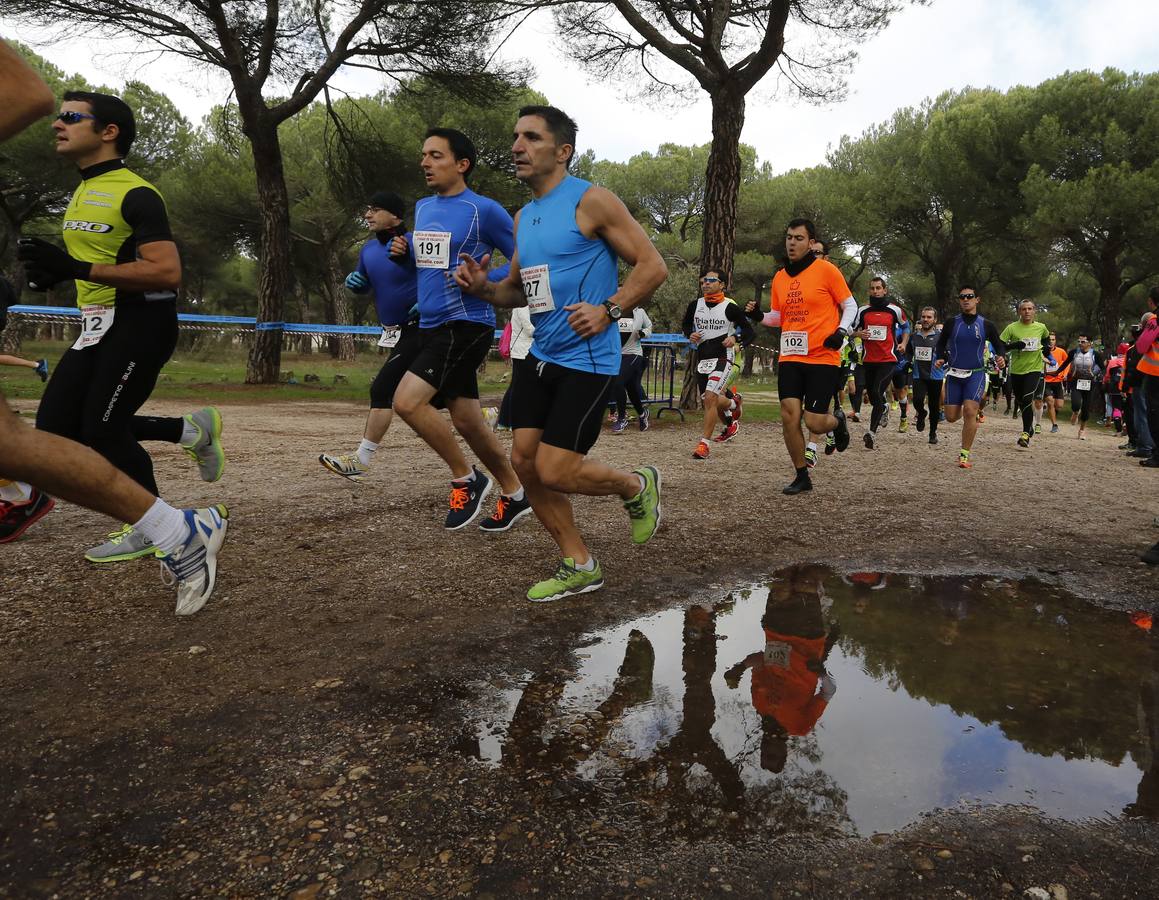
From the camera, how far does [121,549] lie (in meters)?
3.81

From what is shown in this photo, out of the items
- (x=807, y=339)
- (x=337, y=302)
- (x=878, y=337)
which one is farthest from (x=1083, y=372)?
(x=337, y=302)

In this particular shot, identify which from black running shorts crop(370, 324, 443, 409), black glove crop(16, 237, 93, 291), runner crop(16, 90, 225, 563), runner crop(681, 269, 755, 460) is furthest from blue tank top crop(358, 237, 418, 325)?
runner crop(681, 269, 755, 460)

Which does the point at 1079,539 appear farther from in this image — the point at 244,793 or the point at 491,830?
the point at 244,793

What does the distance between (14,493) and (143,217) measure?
1793mm

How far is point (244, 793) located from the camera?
1874 mm

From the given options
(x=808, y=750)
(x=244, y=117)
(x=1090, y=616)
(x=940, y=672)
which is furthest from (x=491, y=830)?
(x=244, y=117)

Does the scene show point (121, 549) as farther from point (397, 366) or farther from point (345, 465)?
point (397, 366)

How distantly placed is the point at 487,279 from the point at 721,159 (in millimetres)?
10478

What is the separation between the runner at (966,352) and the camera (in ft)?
30.4

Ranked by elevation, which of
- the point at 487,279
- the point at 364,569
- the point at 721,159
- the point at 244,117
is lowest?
the point at 364,569

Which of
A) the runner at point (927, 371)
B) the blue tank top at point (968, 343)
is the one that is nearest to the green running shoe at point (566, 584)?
the blue tank top at point (968, 343)

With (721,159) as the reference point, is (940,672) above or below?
below

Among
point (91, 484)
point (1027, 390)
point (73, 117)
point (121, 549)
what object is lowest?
point (121, 549)

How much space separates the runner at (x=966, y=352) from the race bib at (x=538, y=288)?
7187 millimetres
